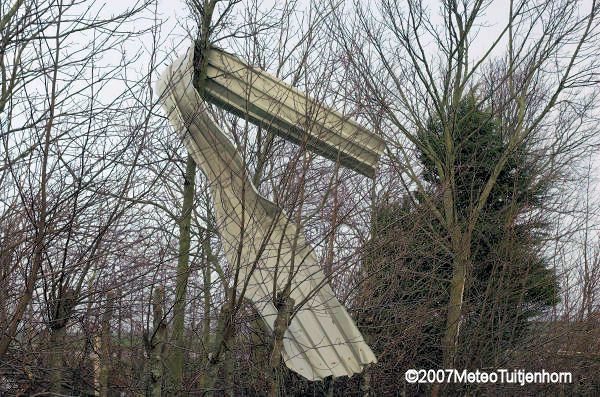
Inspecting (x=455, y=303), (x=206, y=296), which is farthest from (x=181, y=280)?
(x=455, y=303)

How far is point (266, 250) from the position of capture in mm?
5723

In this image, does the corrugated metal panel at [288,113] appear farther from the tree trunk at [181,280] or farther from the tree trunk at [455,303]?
the tree trunk at [455,303]

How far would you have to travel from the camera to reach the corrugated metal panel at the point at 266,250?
5.24m

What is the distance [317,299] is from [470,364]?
423 centimetres

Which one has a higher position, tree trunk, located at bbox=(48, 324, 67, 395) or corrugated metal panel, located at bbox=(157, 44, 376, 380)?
corrugated metal panel, located at bbox=(157, 44, 376, 380)

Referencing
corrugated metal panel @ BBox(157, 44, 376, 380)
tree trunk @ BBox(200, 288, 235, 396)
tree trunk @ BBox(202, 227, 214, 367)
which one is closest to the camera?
tree trunk @ BBox(200, 288, 235, 396)

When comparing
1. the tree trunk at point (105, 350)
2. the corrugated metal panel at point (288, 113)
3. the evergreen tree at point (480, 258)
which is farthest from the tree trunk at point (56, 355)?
the evergreen tree at point (480, 258)

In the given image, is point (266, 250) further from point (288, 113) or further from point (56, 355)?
point (56, 355)

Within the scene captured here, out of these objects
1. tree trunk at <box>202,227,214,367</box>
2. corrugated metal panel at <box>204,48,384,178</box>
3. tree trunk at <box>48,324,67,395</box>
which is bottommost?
tree trunk at <box>48,324,67,395</box>

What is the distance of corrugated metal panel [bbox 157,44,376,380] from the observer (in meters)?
5.24

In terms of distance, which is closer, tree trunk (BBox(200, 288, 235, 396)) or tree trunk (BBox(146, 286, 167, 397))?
tree trunk (BBox(146, 286, 167, 397))

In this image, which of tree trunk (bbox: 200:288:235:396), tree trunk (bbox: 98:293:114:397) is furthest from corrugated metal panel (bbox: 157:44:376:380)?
tree trunk (bbox: 98:293:114:397)

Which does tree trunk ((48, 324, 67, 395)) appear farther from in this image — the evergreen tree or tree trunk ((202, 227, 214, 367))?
the evergreen tree

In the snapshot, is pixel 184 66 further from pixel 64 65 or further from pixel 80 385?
pixel 80 385
